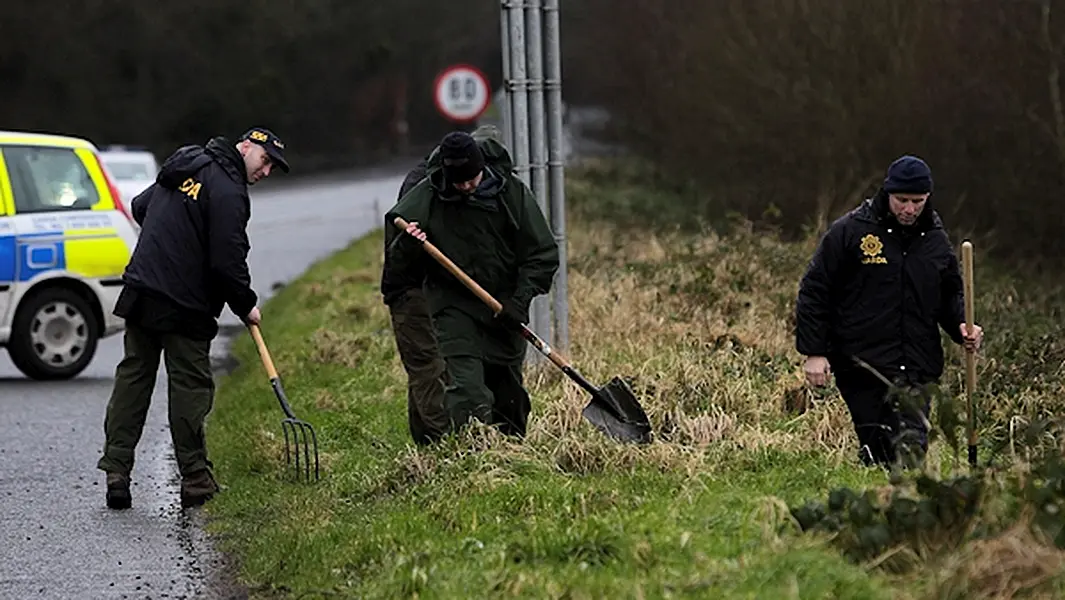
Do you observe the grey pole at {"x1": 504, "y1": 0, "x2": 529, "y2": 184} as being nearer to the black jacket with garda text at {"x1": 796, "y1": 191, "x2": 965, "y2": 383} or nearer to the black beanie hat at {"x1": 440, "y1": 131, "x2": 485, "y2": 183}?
the black beanie hat at {"x1": 440, "y1": 131, "x2": 485, "y2": 183}

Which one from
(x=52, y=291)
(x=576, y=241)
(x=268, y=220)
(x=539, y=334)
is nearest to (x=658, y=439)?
(x=539, y=334)

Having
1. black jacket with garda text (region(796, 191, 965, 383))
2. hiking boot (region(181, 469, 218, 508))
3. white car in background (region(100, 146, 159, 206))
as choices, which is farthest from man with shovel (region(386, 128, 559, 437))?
white car in background (region(100, 146, 159, 206))

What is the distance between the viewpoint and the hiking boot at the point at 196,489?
899 cm

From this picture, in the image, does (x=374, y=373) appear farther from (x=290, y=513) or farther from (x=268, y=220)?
(x=268, y=220)

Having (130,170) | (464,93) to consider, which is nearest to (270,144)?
(464,93)

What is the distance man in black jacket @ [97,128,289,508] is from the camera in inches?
351

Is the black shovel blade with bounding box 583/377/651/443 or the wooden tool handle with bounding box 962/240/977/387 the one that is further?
the black shovel blade with bounding box 583/377/651/443

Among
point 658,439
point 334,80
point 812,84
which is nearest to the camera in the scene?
point 658,439

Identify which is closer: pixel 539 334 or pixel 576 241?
pixel 539 334

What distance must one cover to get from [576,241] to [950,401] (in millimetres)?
15248

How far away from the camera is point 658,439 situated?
8.70m

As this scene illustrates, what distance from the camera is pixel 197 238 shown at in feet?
29.4

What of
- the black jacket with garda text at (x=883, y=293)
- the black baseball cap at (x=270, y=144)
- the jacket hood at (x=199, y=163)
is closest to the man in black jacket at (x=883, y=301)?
the black jacket with garda text at (x=883, y=293)

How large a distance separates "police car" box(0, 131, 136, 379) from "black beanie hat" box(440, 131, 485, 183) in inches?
231
